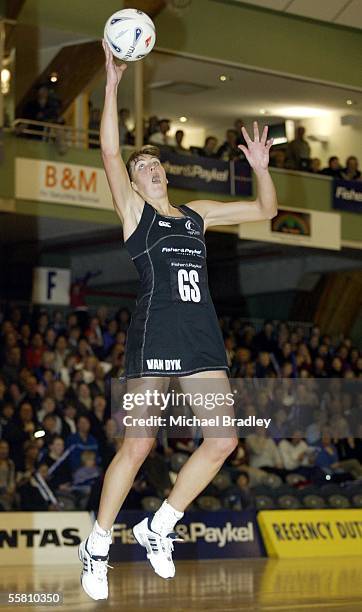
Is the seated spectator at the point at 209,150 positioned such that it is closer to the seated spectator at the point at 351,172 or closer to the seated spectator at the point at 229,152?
the seated spectator at the point at 229,152

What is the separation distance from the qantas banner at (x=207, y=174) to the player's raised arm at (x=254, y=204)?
12666 mm

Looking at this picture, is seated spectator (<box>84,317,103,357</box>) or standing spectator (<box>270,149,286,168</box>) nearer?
seated spectator (<box>84,317,103,357</box>)

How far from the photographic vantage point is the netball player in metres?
7.10

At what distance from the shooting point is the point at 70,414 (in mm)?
15836

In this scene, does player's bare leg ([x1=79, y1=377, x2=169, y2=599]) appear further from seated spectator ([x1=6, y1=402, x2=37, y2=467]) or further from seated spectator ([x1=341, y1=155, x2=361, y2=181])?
seated spectator ([x1=341, y1=155, x2=361, y2=181])

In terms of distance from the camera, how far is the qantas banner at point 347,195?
22891 millimetres

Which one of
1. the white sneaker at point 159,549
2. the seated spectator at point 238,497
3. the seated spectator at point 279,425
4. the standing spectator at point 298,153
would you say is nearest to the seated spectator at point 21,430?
the seated spectator at point 238,497

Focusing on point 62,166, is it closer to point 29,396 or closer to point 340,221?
point 29,396

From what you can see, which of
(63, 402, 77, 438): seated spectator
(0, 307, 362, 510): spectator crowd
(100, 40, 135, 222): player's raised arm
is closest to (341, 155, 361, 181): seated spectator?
(0, 307, 362, 510): spectator crowd

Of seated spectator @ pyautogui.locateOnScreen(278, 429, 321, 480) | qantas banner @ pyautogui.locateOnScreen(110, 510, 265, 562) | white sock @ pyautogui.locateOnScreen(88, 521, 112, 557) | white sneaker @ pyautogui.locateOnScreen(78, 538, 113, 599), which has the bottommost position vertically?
qantas banner @ pyautogui.locateOnScreen(110, 510, 265, 562)

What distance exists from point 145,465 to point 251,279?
40.2 ft

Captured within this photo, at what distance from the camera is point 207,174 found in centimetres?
2106

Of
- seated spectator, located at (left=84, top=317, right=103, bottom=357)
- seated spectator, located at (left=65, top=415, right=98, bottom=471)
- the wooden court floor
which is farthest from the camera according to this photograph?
seated spectator, located at (left=84, top=317, right=103, bottom=357)

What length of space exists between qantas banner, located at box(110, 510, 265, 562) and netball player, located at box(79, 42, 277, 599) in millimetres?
6931
